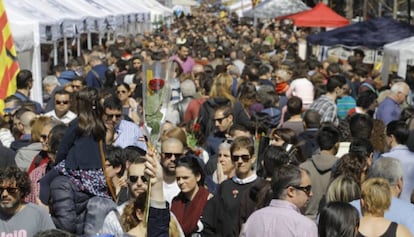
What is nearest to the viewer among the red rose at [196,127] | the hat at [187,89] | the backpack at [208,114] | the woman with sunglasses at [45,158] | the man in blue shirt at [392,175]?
the man in blue shirt at [392,175]

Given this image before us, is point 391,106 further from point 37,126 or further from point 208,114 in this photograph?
point 37,126

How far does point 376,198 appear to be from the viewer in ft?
17.0

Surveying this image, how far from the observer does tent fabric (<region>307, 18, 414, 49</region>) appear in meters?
17.7

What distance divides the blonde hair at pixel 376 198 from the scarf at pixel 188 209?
129 cm

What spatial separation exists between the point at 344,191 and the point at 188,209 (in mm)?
1109

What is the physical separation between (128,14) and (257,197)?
16938 mm

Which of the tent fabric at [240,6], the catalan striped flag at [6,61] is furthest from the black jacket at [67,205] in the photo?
the tent fabric at [240,6]

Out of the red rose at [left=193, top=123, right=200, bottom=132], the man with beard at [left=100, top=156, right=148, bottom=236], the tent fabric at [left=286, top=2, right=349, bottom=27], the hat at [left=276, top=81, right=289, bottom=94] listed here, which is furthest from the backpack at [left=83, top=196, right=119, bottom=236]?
the tent fabric at [left=286, top=2, right=349, bottom=27]

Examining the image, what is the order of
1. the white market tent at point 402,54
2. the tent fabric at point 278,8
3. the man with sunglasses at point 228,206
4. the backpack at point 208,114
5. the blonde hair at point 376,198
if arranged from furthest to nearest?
1. the tent fabric at point 278,8
2. the white market tent at point 402,54
3. the backpack at point 208,114
4. the man with sunglasses at point 228,206
5. the blonde hair at point 376,198

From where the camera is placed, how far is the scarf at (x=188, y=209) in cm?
600

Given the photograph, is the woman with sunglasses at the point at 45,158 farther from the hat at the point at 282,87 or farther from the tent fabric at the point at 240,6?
the tent fabric at the point at 240,6

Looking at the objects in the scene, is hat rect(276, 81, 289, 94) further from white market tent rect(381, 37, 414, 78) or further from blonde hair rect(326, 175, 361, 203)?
blonde hair rect(326, 175, 361, 203)

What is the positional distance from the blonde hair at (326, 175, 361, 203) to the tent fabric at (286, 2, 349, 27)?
20.0m

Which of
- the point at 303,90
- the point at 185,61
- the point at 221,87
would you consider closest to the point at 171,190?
the point at 221,87
